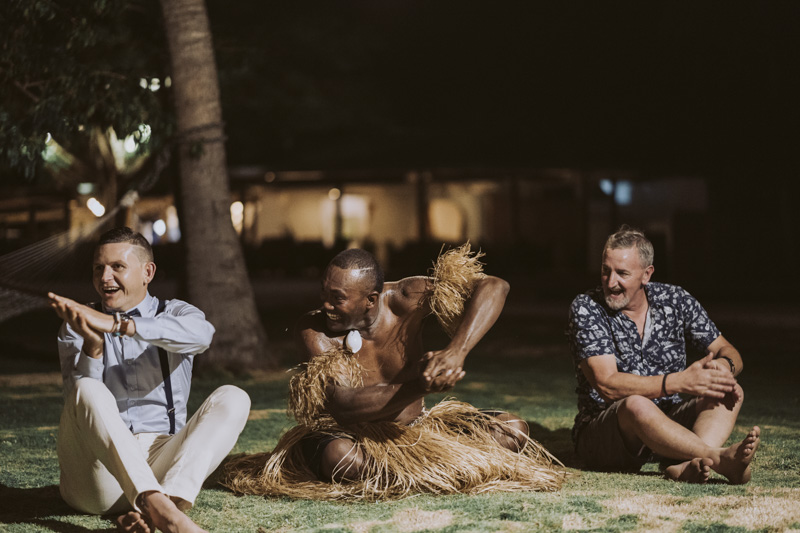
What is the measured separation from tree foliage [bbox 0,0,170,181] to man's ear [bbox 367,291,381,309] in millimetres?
5853

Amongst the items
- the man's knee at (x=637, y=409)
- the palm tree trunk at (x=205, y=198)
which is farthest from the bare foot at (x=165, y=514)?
the palm tree trunk at (x=205, y=198)

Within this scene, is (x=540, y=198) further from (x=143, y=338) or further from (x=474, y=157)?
(x=143, y=338)

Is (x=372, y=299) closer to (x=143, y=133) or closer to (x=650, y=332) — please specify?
Result: (x=650, y=332)

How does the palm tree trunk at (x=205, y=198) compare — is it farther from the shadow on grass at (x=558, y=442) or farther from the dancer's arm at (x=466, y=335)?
the dancer's arm at (x=466, y=335)

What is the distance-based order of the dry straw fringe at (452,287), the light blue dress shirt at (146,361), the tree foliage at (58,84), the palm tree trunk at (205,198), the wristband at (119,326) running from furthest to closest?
the palm tree trunk at (205,198) < the tree foliage at (58,84) < the dry straw fringe at (452,287) < the light blue dress shirt at (146,361) < the wristband at (119,326)

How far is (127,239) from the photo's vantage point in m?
3.91

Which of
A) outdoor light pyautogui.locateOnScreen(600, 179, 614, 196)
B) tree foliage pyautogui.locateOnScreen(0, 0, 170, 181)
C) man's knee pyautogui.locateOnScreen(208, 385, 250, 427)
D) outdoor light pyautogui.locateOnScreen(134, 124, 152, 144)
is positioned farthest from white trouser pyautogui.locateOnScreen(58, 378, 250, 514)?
outdoor light pyautogui.locateOnScreen(600, 179, 614, 196)

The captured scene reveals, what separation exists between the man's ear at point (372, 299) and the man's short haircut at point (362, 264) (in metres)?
0.03

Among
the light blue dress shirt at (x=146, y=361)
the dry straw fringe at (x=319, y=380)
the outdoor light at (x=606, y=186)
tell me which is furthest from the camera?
the outdoor light at (x=606, y=186)

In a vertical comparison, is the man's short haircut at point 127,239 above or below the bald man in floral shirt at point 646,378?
above

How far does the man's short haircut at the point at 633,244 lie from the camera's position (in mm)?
4547

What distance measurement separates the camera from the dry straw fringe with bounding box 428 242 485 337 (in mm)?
4387

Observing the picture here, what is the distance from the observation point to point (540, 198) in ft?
93.7

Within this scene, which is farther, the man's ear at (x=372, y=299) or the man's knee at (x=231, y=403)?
the man's ear at (x=372, y=299)
